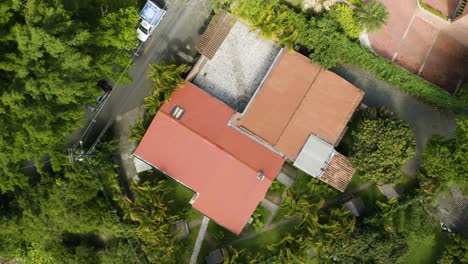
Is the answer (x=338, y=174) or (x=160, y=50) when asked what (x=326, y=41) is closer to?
(x=338, y=174)

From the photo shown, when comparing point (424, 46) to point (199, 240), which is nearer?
point (424, 46)

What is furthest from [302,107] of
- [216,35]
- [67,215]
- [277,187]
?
[67,215]

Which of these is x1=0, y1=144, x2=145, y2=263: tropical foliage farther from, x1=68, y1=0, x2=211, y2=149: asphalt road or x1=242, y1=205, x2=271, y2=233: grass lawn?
x1=242, y1=205, x2=271, y2=233: grass lawn

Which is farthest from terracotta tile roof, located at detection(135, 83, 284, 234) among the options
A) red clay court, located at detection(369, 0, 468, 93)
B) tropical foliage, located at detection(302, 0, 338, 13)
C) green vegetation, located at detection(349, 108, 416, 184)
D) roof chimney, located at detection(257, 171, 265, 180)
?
red clay court, located at detection(369, 0, 468, 93)

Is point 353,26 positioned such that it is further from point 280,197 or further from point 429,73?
point 280,197

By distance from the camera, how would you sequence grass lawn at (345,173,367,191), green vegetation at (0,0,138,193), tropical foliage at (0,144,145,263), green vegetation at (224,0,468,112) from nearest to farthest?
green vegetation at (0,0,138,193), tropical foliage at (0,144,145,263), green vegetation at (224,0,468,112), grass lawn at (345,173,367,191)

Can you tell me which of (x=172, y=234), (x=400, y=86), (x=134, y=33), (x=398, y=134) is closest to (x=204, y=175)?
(x=172, y=234)

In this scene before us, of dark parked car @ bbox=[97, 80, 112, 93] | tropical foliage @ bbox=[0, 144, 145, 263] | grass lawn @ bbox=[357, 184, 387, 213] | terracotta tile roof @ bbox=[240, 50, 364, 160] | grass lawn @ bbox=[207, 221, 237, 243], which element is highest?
terracotta tile roof @ bbox=[240, 50, 364, 160]
